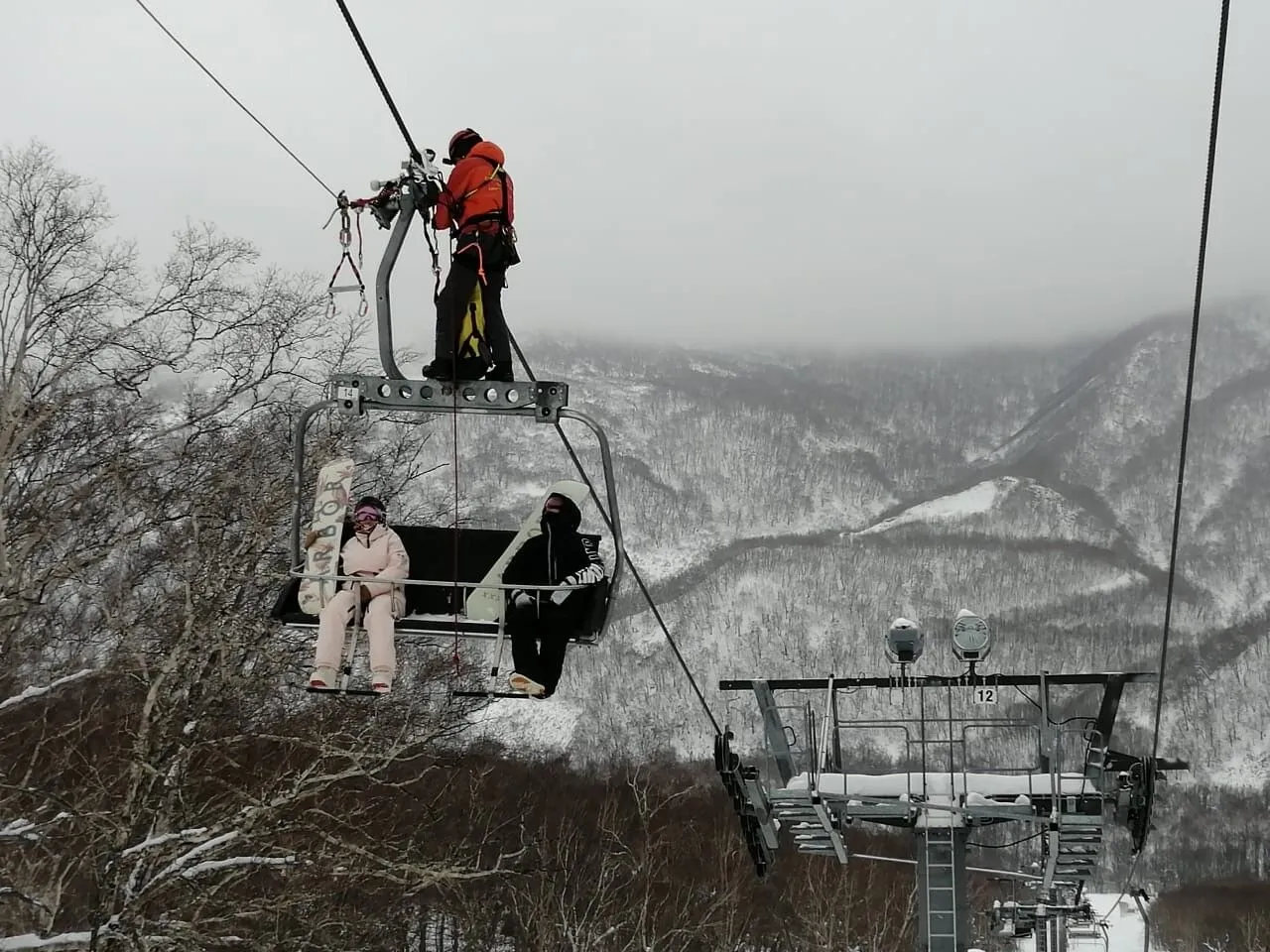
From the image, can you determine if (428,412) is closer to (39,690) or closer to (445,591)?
(445,591)

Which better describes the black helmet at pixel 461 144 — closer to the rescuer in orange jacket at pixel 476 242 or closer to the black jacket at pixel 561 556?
the rescuer in orange jacket at pixel 476 242

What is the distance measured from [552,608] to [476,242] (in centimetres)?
228

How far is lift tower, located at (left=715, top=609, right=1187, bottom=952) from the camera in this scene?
15305mm

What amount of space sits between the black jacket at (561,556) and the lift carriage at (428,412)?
0.10 metres

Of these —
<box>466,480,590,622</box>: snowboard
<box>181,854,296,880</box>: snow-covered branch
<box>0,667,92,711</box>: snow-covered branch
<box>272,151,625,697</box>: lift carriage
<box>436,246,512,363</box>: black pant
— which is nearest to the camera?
<box>272,151,625,697</box>: lift carriage

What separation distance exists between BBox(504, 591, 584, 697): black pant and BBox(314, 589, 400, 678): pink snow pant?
73 cm

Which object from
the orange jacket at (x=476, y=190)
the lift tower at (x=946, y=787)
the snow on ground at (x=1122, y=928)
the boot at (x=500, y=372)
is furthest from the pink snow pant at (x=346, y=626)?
the snow on ground at (x=1122, y=928)

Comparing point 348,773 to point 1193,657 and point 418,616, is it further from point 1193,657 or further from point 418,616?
point 1193,657

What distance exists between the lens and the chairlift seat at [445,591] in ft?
28.2

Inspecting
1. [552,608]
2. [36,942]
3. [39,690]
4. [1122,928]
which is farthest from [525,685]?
[1122,928]

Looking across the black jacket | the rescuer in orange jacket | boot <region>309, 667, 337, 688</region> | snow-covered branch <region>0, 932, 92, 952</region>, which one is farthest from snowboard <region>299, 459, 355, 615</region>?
snow-covered branch <region>0, 932, 92, 952</region>

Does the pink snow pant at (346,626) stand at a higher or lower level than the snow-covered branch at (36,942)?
higher

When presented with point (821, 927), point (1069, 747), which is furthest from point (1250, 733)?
point (1069, 747)

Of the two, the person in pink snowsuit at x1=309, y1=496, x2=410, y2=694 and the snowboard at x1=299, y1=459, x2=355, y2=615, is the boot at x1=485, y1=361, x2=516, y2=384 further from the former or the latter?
the snowboard at x1=299, y1=459, x2=355, y2=615
